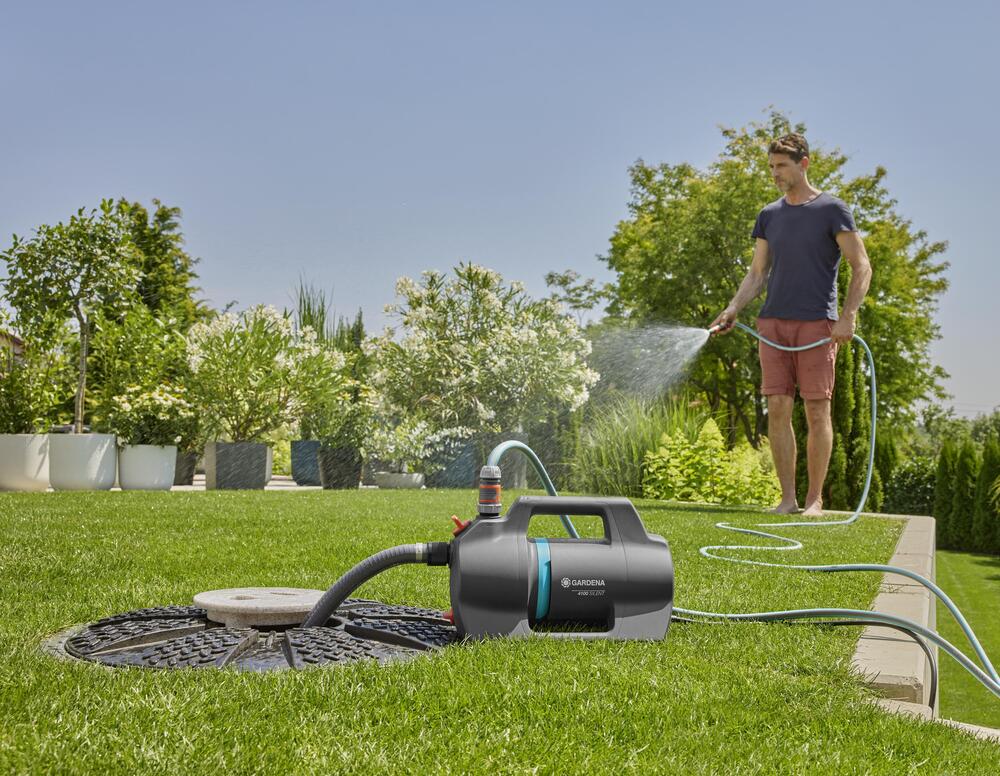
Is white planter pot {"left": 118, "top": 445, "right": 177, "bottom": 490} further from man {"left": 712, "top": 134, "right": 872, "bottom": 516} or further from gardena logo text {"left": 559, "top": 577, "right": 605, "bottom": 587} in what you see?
gardena logo text {"left": 559, "top": 577, "right": 605, "bottom": 587}

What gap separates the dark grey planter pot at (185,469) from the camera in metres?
9.40

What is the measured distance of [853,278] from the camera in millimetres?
5605

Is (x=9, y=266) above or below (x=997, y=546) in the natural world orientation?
above

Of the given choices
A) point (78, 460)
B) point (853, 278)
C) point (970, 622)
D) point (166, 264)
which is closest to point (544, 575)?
point (853, 278)

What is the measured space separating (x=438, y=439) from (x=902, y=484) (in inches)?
332

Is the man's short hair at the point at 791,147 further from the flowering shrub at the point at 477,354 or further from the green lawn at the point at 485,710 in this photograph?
the flowering shrub at the point at 477,354

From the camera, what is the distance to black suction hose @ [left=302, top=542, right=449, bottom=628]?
1.99 m

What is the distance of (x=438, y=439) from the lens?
9945mm

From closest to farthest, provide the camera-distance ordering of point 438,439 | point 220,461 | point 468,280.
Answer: point 220,461
point 438,439
point 468,280

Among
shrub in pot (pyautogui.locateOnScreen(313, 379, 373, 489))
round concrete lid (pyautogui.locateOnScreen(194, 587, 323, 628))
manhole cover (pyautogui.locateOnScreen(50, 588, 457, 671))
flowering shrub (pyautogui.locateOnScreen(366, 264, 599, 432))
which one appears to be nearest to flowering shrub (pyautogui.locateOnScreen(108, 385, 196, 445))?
shrub in pot (pyautogui.locateOnScreen(313, 379, 373, 489))

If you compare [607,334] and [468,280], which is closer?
[468,280]

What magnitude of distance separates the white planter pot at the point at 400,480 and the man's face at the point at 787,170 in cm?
534

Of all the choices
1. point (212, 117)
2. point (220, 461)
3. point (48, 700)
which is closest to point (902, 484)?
point (220, 461)

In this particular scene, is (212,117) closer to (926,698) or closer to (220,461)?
(220,461)
